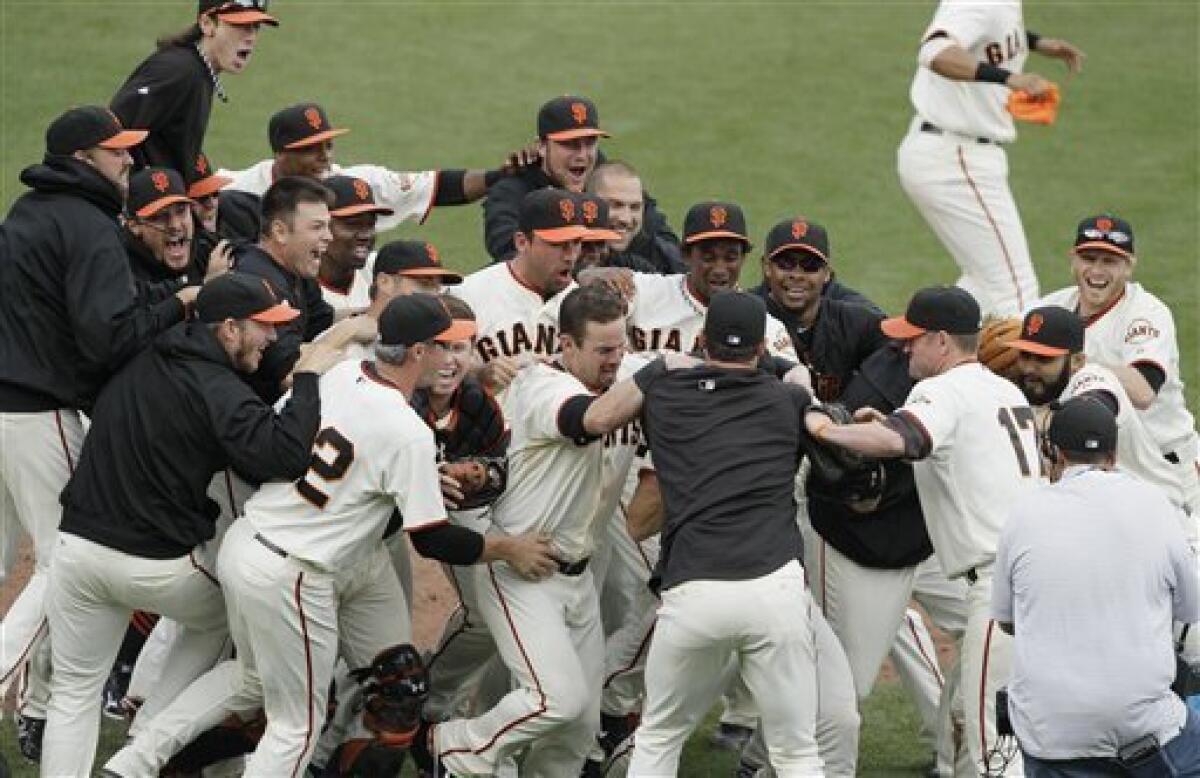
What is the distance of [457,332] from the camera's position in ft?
23.8

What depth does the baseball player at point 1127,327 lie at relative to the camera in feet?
29.1

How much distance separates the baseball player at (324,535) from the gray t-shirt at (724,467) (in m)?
0.65

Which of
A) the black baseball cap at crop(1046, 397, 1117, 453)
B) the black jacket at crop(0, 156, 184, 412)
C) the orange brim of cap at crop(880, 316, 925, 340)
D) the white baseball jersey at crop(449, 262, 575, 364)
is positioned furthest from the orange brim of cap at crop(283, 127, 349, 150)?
the black baseball cap at crop(1046, 397, 1117, 453)

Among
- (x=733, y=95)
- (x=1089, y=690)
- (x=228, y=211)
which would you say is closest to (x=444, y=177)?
(x=228, y=211)

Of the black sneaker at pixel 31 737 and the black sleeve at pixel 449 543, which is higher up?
the black sleeve at pixel 449 543

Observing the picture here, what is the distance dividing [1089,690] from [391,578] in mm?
2409

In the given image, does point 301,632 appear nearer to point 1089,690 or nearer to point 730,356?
point 730,356

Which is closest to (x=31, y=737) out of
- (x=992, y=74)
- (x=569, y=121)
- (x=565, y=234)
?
(x=565, y=234)

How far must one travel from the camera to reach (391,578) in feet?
25.2

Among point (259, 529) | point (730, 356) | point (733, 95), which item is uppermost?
point (730, 356)

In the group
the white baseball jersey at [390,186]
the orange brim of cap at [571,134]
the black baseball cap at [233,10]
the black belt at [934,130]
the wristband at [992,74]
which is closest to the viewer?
the black baseball cap at [233,10]

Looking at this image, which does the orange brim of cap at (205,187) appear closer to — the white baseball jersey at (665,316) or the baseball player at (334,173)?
the baseball player at (334,173)

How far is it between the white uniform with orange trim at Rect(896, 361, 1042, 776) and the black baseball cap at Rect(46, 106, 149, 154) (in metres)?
2.79

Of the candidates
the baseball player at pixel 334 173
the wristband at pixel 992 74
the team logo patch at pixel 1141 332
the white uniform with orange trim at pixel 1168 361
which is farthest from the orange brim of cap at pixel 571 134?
the wristband at pixel 992 74
